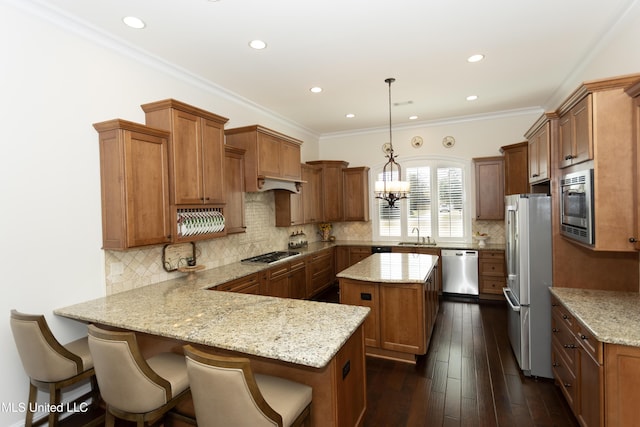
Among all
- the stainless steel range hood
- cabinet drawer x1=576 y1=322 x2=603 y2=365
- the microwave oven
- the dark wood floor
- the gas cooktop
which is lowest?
the dark wood floor

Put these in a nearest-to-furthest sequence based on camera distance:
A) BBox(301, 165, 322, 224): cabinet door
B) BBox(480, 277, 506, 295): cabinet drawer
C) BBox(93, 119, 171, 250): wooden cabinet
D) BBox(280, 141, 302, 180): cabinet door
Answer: BBox(93, 119, 171, 250): wooden cabinet → BBox(280, 141, 302, 180): cabinet door → BBox(480, 277, 506, 295): cabinet drawer → BBox(301, 165, 322, 224): cabinet door

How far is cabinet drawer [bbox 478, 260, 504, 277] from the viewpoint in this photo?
17.7 feet

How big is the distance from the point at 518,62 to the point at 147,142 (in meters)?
4.12

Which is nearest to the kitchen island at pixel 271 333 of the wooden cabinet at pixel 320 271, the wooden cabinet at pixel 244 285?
the wooden cabinet at pixel 244 285

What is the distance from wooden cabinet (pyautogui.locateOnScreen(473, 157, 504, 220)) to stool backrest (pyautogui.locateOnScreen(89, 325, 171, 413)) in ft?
18.6

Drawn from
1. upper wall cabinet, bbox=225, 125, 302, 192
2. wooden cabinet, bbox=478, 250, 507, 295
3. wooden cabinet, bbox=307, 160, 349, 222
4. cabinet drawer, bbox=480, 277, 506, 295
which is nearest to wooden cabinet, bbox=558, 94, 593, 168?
wooden cabinet, bbox=478, 250, 507, 295

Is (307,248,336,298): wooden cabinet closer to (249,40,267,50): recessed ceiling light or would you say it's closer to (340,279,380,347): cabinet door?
(340,279,380,347): cabinet door

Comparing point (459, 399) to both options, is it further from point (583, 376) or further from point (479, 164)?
point (479, 164)

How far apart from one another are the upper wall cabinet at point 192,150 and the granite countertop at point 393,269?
1739mm

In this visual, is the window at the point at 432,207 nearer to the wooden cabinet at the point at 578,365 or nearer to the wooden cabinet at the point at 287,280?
the wooden cabinet at the point at 287,280

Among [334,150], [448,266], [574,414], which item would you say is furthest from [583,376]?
[334,150]

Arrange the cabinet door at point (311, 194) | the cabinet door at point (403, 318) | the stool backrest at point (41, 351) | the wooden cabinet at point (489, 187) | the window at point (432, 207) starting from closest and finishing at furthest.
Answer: the stool backrest at point (41, 351) → the cabinet door at point (403, 318) → the wooden cabinet at point (489, 187) → the cabinet door at point (311, 194) → the window at point (432, 207)

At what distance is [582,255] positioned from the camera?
9.23 feet

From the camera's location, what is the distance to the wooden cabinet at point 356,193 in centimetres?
671
